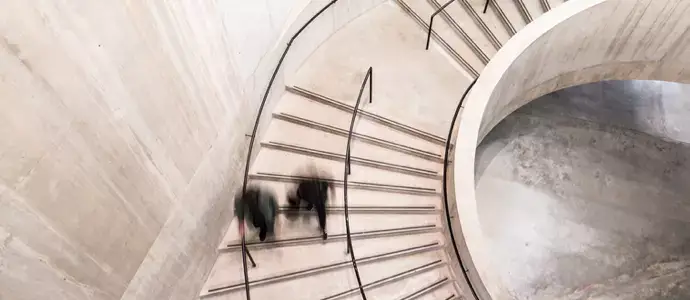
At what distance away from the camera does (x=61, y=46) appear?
4.72m

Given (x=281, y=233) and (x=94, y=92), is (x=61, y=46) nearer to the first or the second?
(x=94, y=92)

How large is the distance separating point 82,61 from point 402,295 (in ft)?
16.8

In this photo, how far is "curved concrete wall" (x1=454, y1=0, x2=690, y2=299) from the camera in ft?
25.6

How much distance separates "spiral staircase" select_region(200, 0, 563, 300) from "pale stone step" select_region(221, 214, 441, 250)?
0.02 meters

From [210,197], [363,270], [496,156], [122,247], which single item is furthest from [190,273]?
[496,156]

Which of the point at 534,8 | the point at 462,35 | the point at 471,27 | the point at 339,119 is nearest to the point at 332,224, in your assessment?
the point at 339,119

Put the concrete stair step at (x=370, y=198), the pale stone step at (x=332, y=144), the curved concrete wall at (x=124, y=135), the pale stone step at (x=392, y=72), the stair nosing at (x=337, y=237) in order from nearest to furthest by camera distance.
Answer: the curved concrete wall at (x=124, y=135) → the stair nosing at (x=337, y=237) → the concrete stair step at (x=370, y=198) → the pale stone step at (x=332, y=144) → the pale stone step at (x=392, y=72)

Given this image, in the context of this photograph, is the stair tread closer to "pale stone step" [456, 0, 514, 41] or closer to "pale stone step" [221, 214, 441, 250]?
"pale stone step" [221, 214, 441, 250]

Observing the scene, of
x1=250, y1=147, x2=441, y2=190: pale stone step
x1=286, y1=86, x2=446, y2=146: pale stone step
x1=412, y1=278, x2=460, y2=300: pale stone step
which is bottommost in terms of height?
x1=412, y1=278, x2=460, y2=300: pale stone step

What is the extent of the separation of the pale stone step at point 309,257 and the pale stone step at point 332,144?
45.2 inches

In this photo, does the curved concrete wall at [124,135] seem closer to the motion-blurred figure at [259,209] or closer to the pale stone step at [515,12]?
the motion-blurred figure at [259,209]

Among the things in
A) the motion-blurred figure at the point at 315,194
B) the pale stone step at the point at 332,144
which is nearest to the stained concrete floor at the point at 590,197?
the pale stone step at the point at 332,144

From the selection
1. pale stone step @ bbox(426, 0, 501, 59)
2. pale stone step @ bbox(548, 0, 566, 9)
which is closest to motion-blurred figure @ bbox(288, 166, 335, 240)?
pale stone step @ bbox(426, 0, 501, 59)

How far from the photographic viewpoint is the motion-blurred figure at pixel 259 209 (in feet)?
27.0
